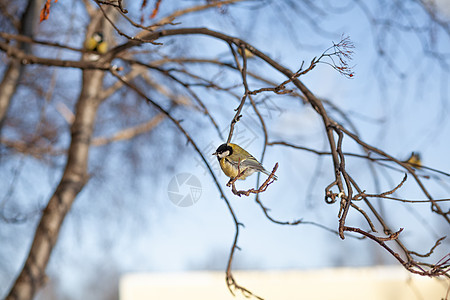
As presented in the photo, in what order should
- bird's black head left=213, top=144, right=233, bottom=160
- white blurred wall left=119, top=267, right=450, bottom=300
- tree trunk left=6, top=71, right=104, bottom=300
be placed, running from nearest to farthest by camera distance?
bird's black head left=213, top=144, right=233, bottom=160 < tree trunk left=6, top=71, right=104, bottom=300 < white blurred wall left=119, top=267, right=450, bottom=300

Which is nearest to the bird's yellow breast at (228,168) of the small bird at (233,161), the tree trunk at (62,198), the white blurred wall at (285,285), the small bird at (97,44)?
the small bird at (233,161)

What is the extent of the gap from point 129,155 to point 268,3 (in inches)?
69.9

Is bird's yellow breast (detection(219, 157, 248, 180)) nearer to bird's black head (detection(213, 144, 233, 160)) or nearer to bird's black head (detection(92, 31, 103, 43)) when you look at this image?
bird's black head (detection(213, 144, 233, 160))

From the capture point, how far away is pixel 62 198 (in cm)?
249

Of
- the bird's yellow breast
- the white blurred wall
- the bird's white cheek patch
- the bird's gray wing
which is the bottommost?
the bird's yellow breast

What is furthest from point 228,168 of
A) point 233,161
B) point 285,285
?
point 285,285

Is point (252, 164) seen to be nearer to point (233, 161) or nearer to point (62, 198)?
point (233, 161)

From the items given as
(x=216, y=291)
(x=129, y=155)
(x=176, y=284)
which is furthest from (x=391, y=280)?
(x=129, y=155)

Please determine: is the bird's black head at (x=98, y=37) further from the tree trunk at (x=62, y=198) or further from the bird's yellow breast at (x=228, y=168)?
the bird's yellow breast at (x=228, y=168)

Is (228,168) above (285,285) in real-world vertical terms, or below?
below

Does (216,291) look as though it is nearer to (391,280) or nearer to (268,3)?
(391,280)

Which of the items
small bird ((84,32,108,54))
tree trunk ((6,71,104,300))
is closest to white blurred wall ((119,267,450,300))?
tree trunk ((6,71,104,300))

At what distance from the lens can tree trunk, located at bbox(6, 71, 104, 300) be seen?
2375 millimetres

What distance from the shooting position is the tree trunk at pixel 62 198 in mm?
2375
